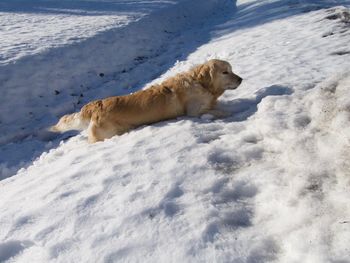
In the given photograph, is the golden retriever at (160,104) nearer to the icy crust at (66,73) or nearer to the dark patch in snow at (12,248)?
the icy crust at (66,73)

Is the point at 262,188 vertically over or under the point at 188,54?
over

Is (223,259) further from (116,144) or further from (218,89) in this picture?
(218,89)

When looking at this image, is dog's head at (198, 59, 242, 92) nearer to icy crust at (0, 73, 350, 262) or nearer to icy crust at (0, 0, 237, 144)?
icy crust at (0, 73, 350, 262)

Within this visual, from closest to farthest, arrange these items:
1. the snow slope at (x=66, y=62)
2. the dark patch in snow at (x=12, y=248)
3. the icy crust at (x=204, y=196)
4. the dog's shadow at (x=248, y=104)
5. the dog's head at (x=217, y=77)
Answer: the icy crust at (x=204, y=196) → the dark patch in snow at (x=12, y=248) → the dog's shadow at (x=248, y=104) → the dog's head at (x=217, y=77) → the snow slope at (x=66, y=62)

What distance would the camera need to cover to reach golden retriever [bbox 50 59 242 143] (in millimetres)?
6277

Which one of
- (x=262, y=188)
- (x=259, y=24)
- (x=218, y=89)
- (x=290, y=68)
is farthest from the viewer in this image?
(x=259, y=24)

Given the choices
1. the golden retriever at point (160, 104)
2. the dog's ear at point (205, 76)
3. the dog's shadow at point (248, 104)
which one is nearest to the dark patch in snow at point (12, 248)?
the golden retriever at point (160, 104)

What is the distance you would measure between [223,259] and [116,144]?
2.94 meters

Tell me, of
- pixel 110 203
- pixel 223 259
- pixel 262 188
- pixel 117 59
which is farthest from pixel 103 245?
A: pixel 117 59

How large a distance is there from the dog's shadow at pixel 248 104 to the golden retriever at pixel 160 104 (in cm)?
20

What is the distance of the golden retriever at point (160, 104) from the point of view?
6.28 metres

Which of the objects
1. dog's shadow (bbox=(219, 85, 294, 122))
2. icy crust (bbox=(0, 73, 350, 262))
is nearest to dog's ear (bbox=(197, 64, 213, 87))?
dog's shadow (bbox=(219, 85, 294, 122))

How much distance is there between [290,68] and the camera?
781 cm

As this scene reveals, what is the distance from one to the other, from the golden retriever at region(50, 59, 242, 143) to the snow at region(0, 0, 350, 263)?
0.88ft
